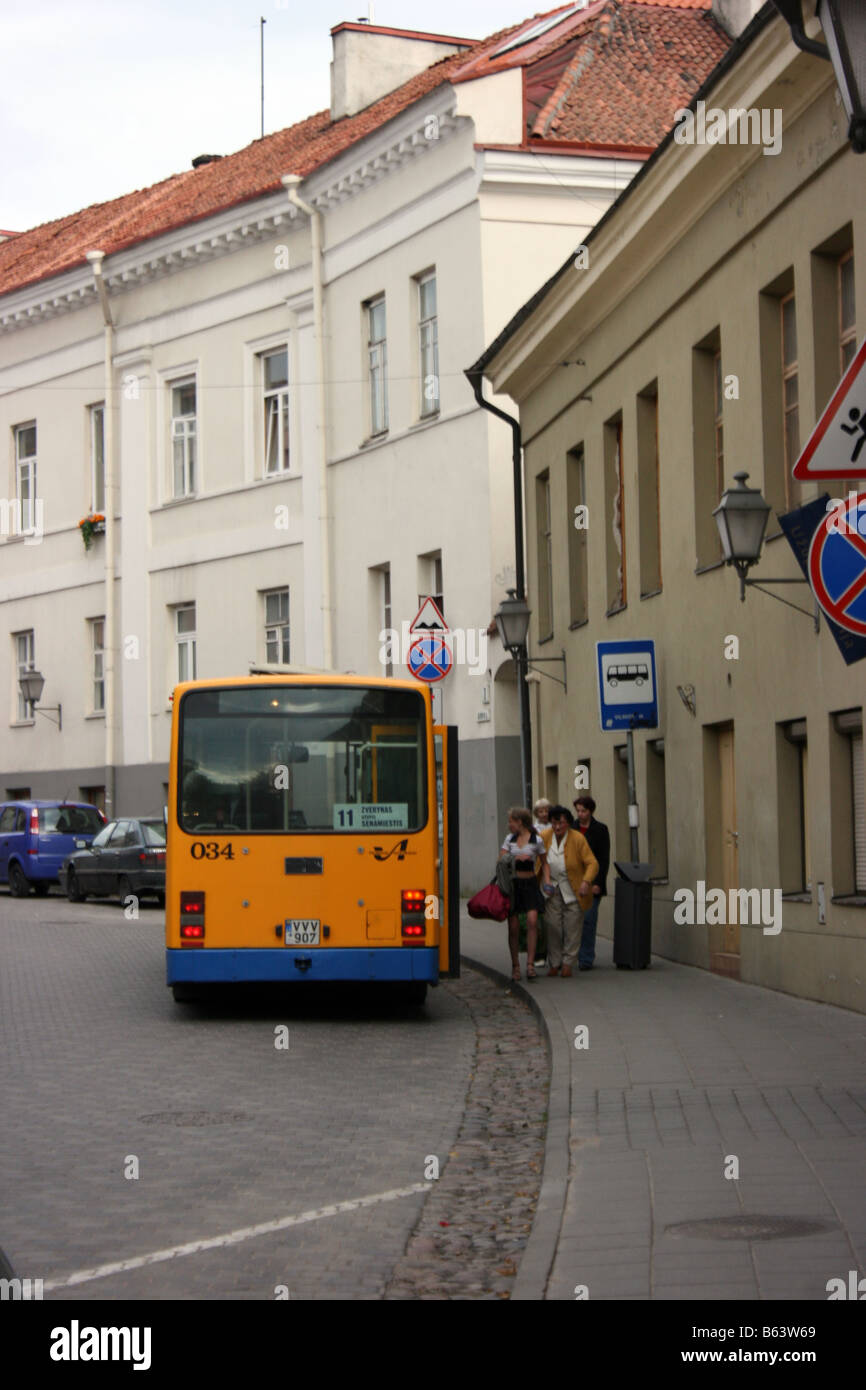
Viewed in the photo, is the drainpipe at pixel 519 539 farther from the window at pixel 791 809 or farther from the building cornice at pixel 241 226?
the window at pixel 791 809

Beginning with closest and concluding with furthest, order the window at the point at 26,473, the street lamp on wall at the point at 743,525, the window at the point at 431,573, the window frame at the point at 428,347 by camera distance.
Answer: the street lamp on wall at the point at 743,525
the window frame at the point at 428,347
the window at the point at 431,573
the window at the point at 26,473

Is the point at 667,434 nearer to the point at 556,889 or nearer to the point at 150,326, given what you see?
the point at 556,889

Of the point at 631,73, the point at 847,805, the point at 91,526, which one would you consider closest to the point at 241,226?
the point at 91,526

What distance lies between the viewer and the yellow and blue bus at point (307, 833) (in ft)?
52.6

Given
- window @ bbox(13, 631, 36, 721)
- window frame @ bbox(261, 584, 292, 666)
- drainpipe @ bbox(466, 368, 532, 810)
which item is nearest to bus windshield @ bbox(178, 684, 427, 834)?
drainpipe @ bbox(466, 368, 532, 810)

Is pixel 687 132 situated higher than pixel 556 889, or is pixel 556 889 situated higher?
pixel 687 132

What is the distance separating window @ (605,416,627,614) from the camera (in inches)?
891

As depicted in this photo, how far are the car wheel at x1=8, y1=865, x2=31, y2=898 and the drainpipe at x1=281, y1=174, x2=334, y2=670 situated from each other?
21.0 feet

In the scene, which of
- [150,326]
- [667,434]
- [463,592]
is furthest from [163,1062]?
[150,326]

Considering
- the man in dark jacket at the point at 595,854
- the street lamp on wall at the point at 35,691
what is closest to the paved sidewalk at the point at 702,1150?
the man in dark jacket at the point at 595,854

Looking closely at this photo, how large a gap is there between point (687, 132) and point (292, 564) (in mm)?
18932

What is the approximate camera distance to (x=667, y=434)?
19.9 metres

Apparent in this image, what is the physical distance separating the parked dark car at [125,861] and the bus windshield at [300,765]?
14.0 m
